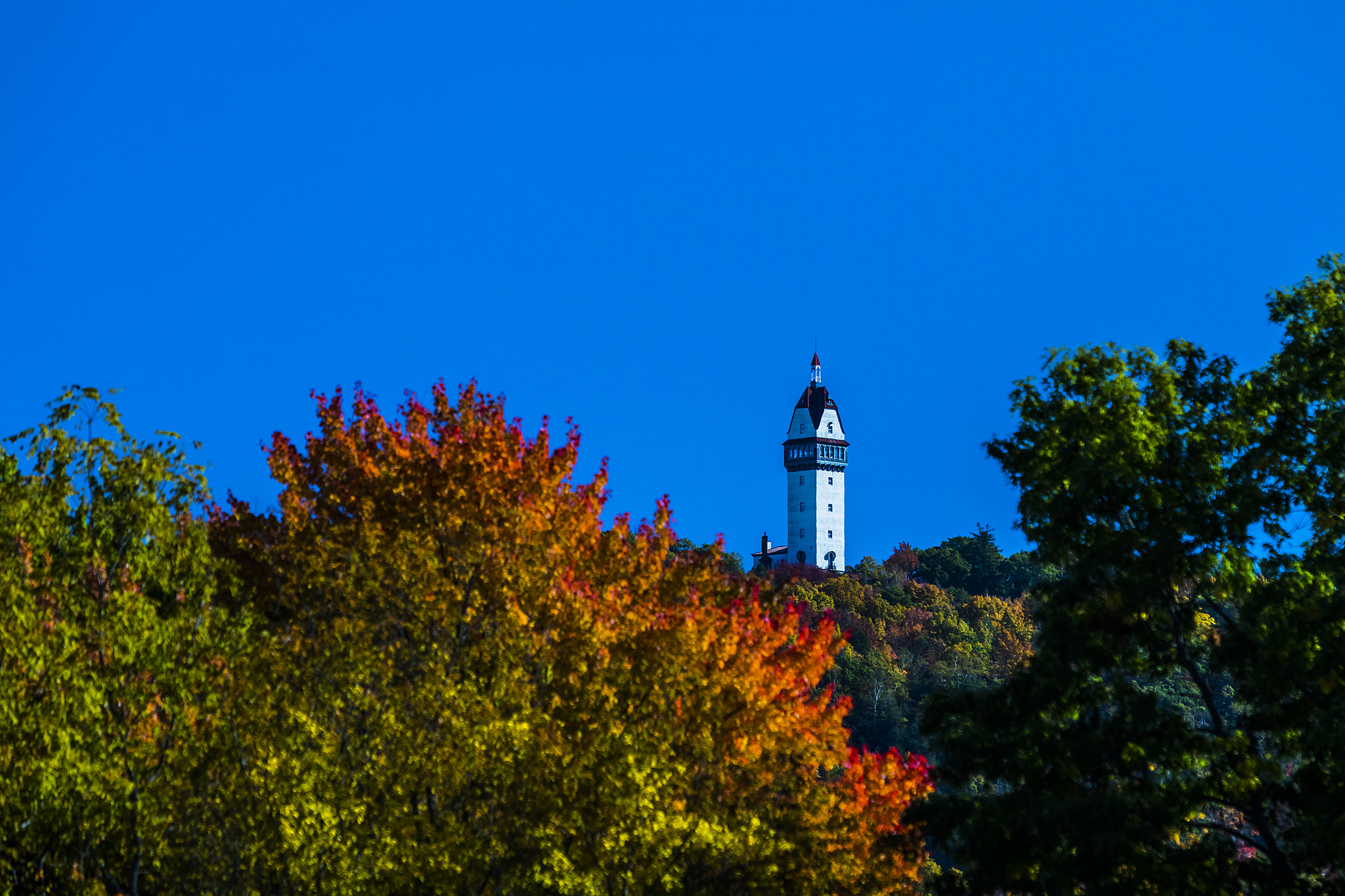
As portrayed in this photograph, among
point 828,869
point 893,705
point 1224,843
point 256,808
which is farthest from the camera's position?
point 893,705

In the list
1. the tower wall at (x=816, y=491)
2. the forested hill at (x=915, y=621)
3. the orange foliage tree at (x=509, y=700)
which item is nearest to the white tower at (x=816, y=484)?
the tower wall at (x=816, y=491)

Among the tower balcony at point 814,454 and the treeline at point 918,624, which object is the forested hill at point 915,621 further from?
the tower balcony at point 814,454

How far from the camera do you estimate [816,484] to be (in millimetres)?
185250

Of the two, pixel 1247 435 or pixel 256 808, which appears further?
pixel 1247 435

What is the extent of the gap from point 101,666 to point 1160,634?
46.4 feet

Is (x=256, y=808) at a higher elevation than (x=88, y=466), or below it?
below

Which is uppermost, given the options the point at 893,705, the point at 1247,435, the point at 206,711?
the point at 893,705

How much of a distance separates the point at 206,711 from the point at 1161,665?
509 inches

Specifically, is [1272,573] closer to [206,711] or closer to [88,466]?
[206,711]

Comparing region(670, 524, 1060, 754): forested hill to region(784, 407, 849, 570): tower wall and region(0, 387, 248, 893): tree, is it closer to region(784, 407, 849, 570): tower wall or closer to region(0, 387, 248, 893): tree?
region(784, 407, 849, 570): tower wall

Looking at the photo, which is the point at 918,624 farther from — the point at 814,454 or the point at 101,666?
the point at 101,666

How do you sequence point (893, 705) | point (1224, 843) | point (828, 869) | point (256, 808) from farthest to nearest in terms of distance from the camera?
1. point (893, 705)
2. point (828, 869)
3. point (1224, 843)
4. point (256, 808)

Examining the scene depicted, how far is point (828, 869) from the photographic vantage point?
2105 cm

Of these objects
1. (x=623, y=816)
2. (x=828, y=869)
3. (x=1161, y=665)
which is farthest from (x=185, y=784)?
(x=1161, y=665)
